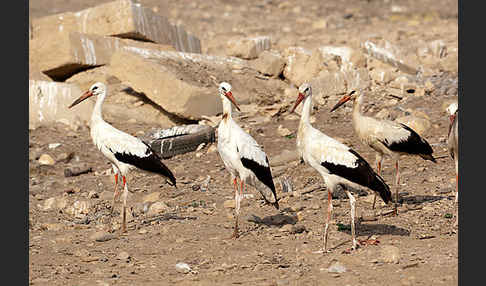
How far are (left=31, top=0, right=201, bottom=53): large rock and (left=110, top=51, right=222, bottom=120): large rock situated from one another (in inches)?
62.2

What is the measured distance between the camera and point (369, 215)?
828cm

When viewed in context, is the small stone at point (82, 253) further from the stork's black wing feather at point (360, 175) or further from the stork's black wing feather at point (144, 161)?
the stork's black wing feather at point (360, 175)

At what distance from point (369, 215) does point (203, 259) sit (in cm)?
222

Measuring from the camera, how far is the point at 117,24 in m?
14.5

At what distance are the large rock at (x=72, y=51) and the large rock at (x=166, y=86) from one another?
98 centimetres

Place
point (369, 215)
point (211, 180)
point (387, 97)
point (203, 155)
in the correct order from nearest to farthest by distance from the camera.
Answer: point (369, 215)
point (211, 180)
point (203, 155)
point (387, 97)

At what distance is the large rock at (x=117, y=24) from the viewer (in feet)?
47.3

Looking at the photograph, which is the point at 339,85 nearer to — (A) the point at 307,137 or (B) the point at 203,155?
(B) the point at 203,155

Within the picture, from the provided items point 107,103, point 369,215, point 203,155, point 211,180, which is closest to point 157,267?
point 369,215

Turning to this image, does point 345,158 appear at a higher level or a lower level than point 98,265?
higher

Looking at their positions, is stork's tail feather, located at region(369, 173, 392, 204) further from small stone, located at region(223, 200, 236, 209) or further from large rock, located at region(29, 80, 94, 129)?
large rock, located at region(29, 80, 94, 129)

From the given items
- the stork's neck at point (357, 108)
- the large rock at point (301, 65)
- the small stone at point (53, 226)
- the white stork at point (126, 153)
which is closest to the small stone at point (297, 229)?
the white stork at point (126, 153)

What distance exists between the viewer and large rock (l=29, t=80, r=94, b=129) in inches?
539

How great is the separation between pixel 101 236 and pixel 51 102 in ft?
21.2
